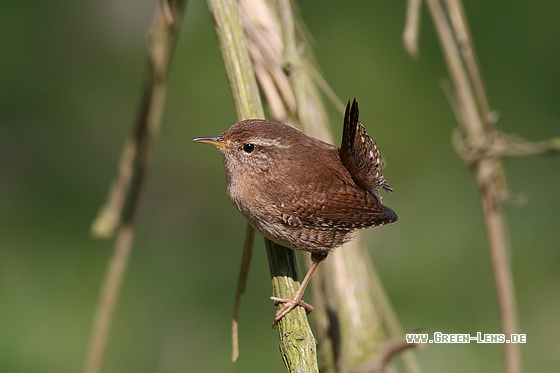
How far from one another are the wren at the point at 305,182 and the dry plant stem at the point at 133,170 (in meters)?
0.31

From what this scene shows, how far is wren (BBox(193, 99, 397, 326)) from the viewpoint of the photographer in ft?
7.53

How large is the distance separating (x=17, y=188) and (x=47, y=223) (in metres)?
0.43

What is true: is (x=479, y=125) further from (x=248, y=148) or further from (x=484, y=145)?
(x=248, y=148)

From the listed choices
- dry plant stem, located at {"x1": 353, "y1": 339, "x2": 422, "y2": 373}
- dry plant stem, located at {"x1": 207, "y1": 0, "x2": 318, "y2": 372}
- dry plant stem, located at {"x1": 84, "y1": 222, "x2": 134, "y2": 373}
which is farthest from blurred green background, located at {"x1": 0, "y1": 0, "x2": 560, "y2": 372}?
dry plant stem, located at {"x1": 207, "y1": 0, "x2": 318, "y2": 372}

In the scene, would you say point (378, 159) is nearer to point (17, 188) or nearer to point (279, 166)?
point (279, 166)

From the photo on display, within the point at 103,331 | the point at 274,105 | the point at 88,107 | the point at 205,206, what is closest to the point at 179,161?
the point at 205,206

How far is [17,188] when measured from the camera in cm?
454

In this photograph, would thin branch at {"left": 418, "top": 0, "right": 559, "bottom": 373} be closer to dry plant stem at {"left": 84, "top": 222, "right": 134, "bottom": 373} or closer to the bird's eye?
the bird's eye

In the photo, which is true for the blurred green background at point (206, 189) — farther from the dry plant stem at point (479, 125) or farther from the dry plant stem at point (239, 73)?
the dry plant stem at point (239, 73)

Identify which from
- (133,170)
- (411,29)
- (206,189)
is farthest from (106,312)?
(206,189)

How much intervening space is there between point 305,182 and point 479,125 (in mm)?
830

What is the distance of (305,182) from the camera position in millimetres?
2404

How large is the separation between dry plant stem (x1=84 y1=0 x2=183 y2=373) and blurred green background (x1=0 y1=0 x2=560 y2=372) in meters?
1.07

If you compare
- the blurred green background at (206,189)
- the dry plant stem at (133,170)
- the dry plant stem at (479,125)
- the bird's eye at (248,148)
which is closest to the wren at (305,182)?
the bird's eye at (248,148)
